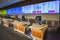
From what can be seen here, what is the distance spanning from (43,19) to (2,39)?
2.72 meters

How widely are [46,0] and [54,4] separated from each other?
0.56 metres

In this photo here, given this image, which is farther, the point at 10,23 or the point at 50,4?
the point at 10,23

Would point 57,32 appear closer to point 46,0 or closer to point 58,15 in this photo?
point 58,15

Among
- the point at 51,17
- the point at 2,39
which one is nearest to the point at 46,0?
the point at 51,17

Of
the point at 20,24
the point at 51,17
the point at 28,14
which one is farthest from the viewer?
the point at 28,14

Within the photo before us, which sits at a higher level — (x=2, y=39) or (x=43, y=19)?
(x=43, y=19)

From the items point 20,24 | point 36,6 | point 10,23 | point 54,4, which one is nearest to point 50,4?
point 54,4

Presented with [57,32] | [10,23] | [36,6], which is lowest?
[57,32]

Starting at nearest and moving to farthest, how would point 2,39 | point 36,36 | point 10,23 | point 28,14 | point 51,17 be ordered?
point 36,36 < point 2,39 < point 51,17 < point 10,23 < point 28,14

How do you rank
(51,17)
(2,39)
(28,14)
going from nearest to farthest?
(2,39) → (51,17) → (28,14)

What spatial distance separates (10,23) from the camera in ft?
21.2

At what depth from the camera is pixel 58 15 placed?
17.5 feet

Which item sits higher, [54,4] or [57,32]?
[54,4]

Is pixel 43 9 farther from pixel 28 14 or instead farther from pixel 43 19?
pixel 28 14
